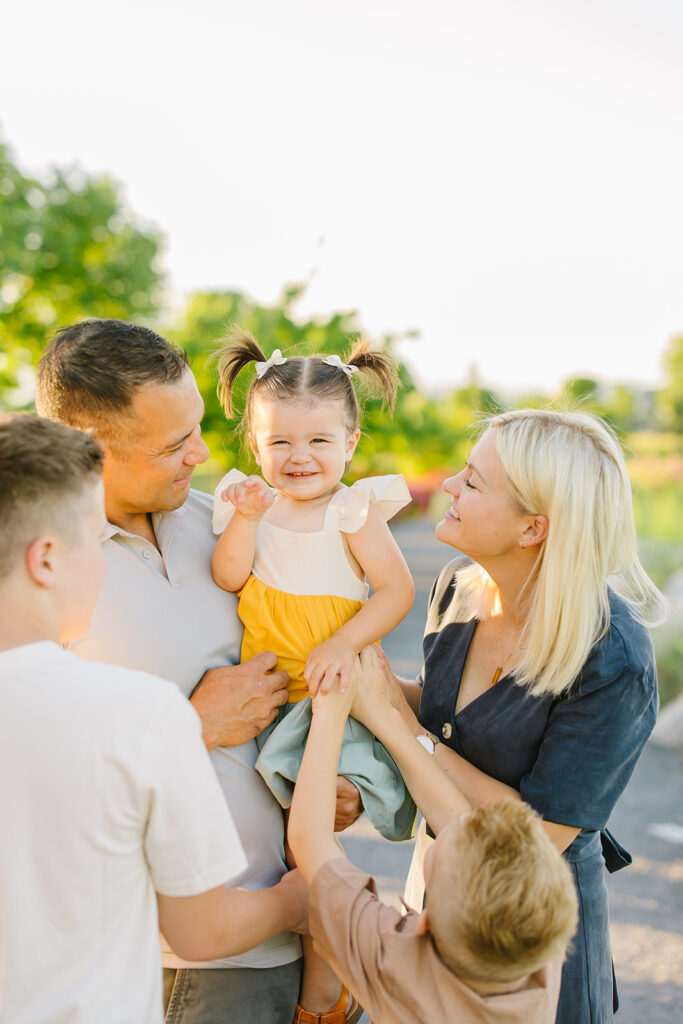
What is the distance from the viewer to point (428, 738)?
90.5 inches

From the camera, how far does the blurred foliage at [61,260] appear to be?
57.3ft

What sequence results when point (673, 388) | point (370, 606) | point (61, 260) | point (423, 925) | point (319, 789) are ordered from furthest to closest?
point (673, 388) → point (61, 260) → point (370, 606) → point (319, 789) → point (423, 925)

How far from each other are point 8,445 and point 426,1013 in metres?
1.33

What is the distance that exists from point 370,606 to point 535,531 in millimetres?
517

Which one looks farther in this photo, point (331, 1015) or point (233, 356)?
point (233, 356)

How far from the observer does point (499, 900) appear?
1397mm

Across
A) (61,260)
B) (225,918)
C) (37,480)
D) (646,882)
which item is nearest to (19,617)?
(37,480)

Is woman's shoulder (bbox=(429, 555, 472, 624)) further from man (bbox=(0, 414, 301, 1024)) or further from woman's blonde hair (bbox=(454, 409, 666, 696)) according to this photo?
man (bbox=(0, 414, 301, 1024))

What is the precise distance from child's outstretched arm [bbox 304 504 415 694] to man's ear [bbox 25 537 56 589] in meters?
0.86

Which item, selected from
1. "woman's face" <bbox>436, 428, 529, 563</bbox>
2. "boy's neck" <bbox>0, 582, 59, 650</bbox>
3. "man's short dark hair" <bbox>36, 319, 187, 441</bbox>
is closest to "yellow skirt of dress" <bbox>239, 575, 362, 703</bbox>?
"woman's face" <bbox>436, 428, 529, 563</bbox>

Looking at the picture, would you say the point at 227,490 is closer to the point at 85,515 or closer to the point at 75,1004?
the point at 85,515

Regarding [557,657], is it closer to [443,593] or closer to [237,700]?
[443,593]

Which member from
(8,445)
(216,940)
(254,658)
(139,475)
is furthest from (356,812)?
(8,445)

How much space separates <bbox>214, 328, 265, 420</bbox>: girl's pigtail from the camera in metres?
2.60
